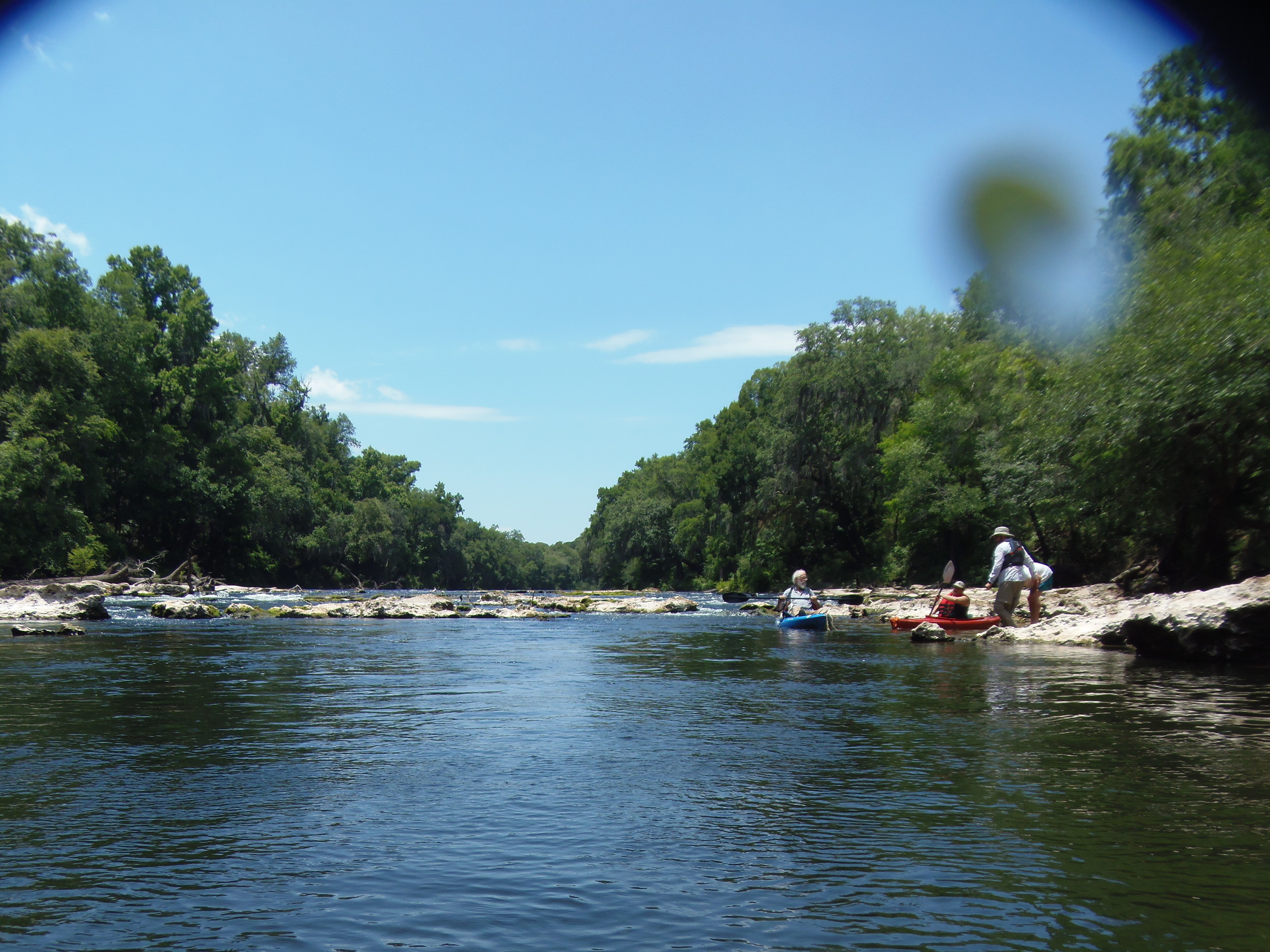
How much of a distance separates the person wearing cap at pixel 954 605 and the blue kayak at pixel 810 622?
3213 mm

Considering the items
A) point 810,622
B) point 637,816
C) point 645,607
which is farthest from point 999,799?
point 645,607

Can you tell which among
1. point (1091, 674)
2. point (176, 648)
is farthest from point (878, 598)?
point (176, 648)

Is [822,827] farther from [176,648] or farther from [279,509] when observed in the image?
[279,509]

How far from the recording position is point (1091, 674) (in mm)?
15055

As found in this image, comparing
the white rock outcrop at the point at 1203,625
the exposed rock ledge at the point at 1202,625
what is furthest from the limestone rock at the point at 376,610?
the white rock outcrop at the point at 1203,625

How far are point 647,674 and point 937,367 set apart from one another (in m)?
35.3

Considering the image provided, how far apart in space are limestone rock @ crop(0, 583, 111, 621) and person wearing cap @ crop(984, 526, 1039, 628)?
26397 millimetres

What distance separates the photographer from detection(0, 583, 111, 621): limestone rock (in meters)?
28.2

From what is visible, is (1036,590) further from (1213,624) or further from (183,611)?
(183,611)

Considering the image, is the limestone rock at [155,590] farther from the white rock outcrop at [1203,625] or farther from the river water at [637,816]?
the white rock outcrop at [1203,625]

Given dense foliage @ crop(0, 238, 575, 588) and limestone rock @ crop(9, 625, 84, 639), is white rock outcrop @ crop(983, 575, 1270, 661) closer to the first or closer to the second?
limestone rock @ crop(9, 625, 84, 639)

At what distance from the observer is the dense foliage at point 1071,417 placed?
22281 millimetres

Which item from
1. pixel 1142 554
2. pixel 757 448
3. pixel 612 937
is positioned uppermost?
pixel 757 448

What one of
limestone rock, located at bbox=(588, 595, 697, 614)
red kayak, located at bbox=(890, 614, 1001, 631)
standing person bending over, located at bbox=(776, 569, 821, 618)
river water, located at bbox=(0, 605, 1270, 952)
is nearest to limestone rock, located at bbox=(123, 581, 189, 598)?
limestone rock, located at bbox=(588, 595, 697, 614)
